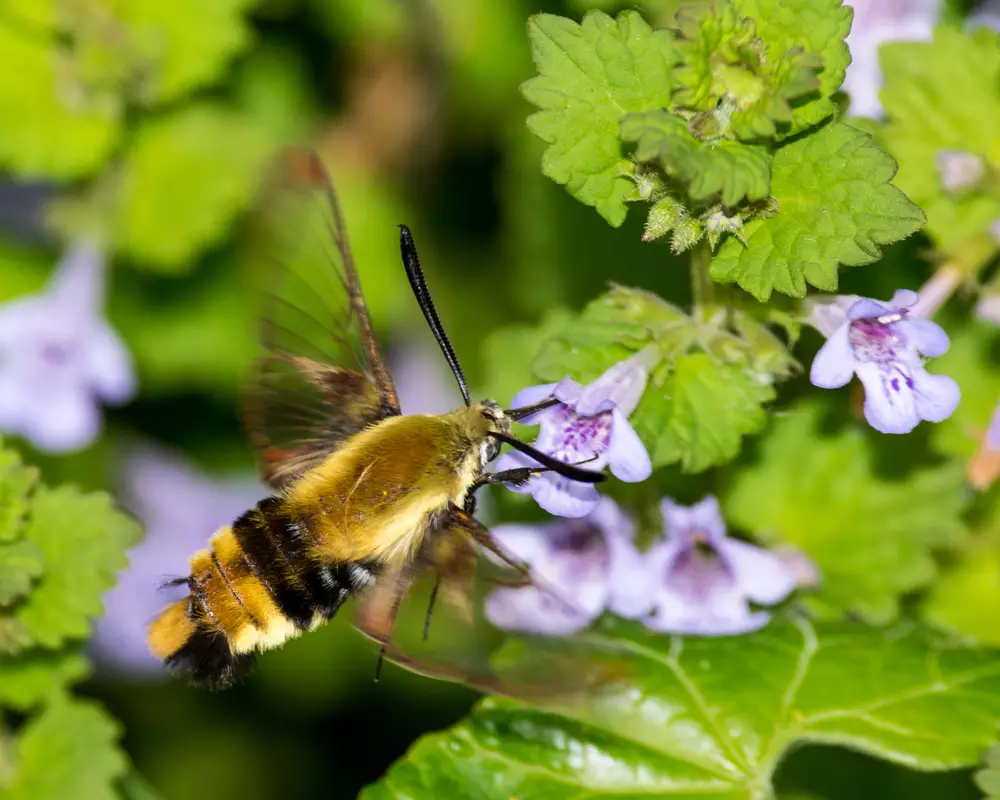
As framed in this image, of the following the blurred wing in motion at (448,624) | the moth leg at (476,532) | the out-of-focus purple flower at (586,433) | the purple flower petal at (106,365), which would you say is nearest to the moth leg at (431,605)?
the blurred wing in motion at (448,624)

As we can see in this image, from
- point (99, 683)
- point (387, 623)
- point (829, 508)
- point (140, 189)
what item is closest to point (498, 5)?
point (140, 189)

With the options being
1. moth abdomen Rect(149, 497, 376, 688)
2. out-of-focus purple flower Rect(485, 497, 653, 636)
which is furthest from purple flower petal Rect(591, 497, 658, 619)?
moth abdomen Rect(149, 497, 376, 688)

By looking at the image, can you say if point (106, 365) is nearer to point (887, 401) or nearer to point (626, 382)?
point (626, 382)

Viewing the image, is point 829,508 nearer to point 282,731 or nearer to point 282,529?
point 282,529

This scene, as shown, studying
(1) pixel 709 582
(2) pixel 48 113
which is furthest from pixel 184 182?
(1) pixel 709 582

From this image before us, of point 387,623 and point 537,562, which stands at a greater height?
point 387,623
